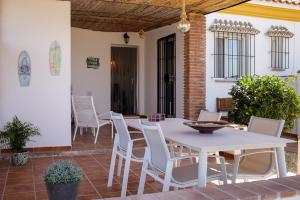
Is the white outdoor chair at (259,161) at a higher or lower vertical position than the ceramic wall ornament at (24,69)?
lower

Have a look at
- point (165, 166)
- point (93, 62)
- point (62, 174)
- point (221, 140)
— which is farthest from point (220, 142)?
point (93, 62)

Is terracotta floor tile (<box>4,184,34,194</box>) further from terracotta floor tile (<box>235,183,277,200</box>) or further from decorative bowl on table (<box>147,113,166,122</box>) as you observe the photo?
terracotta floor tile (<box>235,183,277,200</box>)

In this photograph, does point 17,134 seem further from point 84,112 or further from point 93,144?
point 84,112

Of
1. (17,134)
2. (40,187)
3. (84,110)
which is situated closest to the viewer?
(40,187)

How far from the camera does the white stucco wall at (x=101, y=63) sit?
31.0ft

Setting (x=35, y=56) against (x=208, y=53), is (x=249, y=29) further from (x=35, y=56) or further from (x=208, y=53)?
(x=35, y=56)

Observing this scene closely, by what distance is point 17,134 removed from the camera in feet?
17.4

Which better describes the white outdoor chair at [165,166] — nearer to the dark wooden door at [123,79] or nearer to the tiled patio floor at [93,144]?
the tiled patio floor at [93,144]

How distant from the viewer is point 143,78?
33.1 ft

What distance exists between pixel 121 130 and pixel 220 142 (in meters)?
1.40

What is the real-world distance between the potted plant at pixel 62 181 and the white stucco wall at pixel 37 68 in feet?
10.6

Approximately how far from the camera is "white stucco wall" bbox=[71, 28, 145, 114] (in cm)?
944

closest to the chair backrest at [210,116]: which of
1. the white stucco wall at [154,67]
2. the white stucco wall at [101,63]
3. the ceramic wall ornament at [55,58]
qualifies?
the ceramic wall ornament at [55,58]

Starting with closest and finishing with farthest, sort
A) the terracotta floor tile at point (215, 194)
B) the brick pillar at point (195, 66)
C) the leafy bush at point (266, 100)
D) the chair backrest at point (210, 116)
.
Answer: the terracotta floor tile at point (215, 194), the chair backrest at point (210, 116), the leafy bush at point (266, 100), the brick pillar at point (195, 66)
